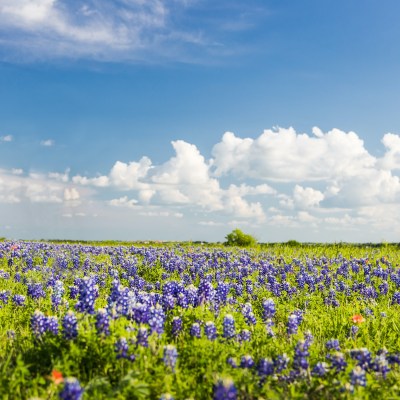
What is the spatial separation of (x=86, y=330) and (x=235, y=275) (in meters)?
7.72

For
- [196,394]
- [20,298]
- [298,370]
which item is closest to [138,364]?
[196,394]

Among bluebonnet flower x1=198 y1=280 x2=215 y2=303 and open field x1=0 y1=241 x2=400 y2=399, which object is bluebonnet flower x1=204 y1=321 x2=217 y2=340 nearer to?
open field x1=0 y1=241 x2=400 y2=399

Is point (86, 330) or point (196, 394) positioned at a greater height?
point (86, 330)

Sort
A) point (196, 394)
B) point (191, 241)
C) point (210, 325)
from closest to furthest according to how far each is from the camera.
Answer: point (196, 394)
point (210, 325)
point (191, 241)

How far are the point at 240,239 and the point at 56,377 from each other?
24.4 m

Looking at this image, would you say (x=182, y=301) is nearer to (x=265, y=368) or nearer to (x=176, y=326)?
(x=176, y=326)

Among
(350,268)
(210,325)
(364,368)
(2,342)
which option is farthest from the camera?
(350,268)

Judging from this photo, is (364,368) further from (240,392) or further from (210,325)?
(210,325)

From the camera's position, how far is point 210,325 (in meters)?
5.72

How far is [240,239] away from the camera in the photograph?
1130 inches

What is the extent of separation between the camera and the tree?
28.5m

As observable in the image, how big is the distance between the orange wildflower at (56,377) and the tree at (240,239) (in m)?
24.0

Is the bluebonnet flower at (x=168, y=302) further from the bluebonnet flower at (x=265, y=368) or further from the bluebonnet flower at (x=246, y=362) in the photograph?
the bluebonnet flower at (x=265, y=368)

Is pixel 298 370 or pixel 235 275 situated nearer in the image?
pixel 298 370
